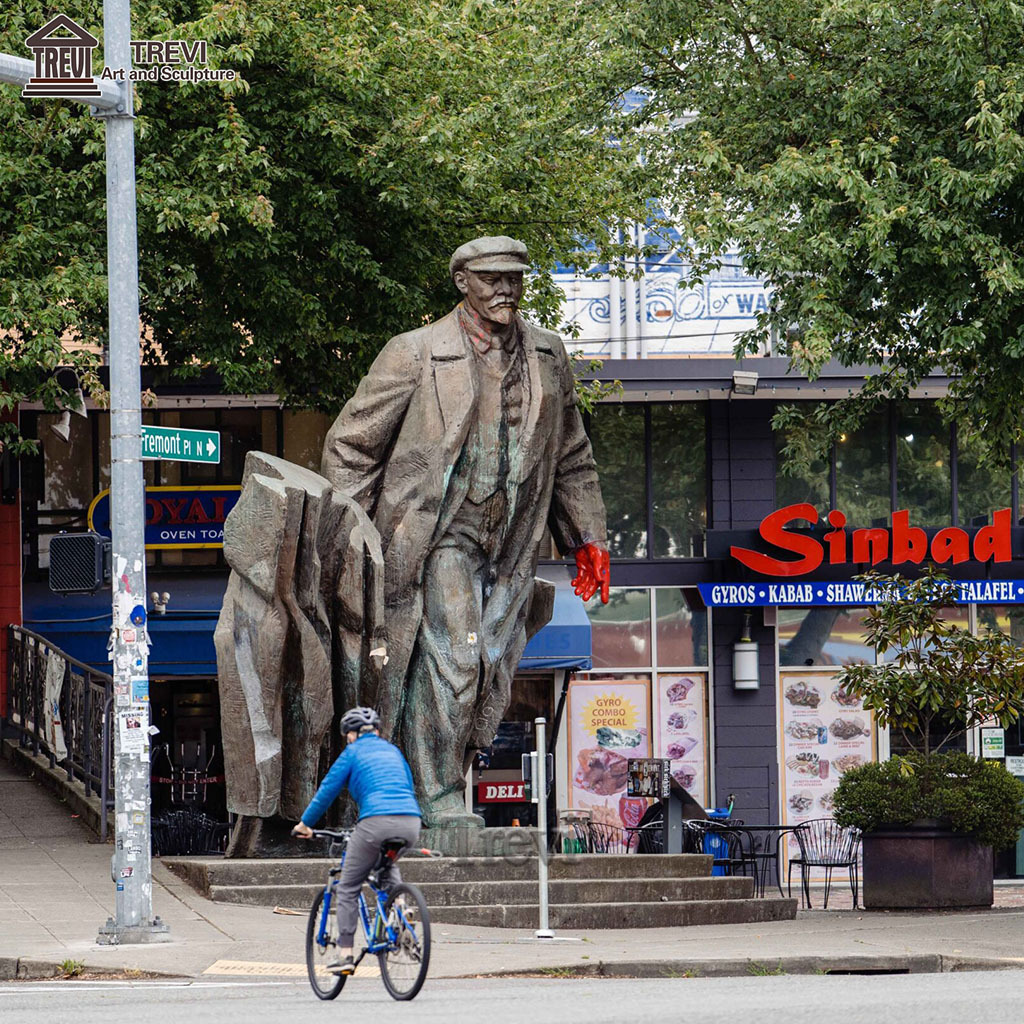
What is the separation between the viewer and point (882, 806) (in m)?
16.2

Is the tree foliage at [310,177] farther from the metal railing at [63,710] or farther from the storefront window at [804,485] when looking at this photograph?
the storefront window at [804,485]

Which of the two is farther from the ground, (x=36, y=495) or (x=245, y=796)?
(x=36, y=495)

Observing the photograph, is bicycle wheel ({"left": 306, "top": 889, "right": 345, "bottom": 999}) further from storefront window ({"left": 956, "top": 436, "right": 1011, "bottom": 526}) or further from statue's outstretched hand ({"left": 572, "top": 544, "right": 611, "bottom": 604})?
storefront window ({"left": 956, "top": 436, "right": 1011, "bottom": 526})

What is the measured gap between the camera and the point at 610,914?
12906mm

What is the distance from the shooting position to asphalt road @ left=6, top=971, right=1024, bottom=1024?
820cm

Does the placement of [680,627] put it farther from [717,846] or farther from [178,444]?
[178,444]

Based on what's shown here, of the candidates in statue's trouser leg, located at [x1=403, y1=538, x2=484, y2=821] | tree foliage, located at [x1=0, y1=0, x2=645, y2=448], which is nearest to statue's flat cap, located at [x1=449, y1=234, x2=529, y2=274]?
statue's trouser leg, located at [x1=403, y1=538, x2=484, y2=821]

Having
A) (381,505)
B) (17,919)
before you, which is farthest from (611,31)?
(17,919)

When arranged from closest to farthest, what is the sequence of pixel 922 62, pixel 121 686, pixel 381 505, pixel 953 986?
pixel 953 986, pixel 121 686, pixel 381 505, pixel 922 62

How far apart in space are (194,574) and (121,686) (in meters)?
10.8

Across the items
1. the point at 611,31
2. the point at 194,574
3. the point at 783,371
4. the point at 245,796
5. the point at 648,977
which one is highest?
→ the point at 611,31

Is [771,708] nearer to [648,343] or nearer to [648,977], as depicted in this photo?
[648,343]

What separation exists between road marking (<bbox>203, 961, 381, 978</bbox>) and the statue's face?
15.2ft

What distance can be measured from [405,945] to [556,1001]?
728mm
